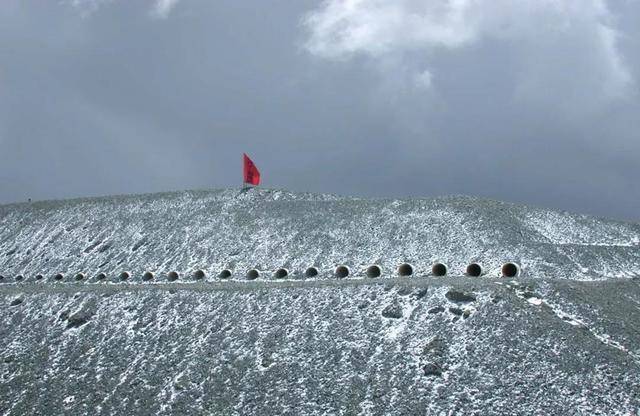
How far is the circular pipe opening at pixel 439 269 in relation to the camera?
30.3 metres

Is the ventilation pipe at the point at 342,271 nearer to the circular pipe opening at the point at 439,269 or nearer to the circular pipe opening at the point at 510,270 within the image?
the circular pipe opening at the point at 439,269

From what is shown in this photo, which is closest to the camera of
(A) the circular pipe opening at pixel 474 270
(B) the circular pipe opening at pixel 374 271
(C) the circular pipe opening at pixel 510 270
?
(C) the circular pipe opening at pixel 510 270

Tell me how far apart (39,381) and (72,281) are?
12098mm

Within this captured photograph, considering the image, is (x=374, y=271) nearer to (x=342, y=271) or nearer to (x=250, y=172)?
(x=342, y=271)

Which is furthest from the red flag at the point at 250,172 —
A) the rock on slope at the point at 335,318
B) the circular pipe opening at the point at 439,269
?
the circular pipe opening at the point at 439,269

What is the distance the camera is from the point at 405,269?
30938mm

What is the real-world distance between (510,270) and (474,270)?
1555 mm

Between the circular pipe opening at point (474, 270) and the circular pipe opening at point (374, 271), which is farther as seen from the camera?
the circular pipe opening at point (374, 271)

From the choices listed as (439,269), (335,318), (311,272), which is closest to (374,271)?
(439,269)

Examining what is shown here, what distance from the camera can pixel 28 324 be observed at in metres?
31.8

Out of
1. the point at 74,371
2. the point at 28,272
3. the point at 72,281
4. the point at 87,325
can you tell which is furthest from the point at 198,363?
the point at 28,272

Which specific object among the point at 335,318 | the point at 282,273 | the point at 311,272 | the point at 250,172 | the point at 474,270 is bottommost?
the point at 335,318

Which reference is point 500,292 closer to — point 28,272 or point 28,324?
point 28,324

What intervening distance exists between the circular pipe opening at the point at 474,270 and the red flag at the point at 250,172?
788 inches
